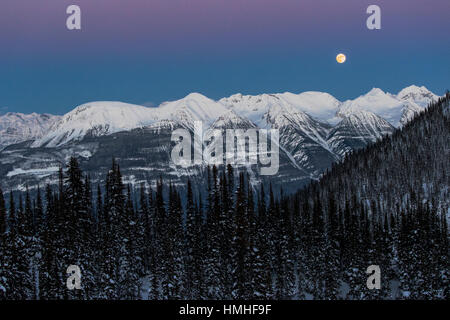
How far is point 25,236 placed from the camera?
75.1 metres

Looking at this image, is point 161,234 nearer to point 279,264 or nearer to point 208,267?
point 208,267
